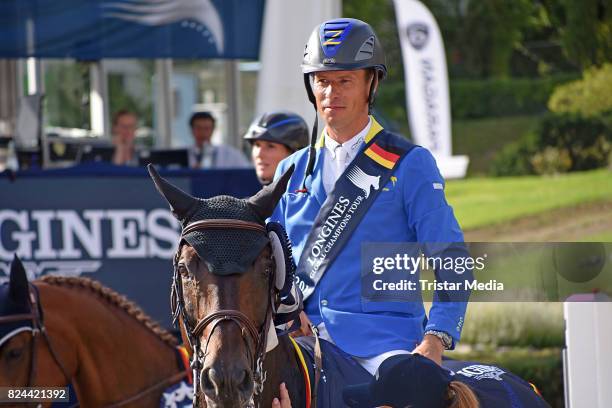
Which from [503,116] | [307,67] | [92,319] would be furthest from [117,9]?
[503,116]

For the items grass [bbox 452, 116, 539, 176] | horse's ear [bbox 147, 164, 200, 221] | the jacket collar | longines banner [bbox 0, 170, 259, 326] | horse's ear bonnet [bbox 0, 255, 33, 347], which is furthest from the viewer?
grass [bbox 452, 116, 539, 176]

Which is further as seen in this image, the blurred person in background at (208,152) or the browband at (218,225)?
the blurred person in background at (208,152)

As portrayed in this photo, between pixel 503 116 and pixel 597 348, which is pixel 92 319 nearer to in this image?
pixel 597 348

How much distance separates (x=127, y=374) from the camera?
16.3 ft

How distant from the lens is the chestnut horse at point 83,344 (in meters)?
4.67

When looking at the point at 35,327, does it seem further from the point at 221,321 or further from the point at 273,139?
the point at 221,321

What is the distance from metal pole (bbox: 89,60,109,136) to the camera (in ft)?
32.0

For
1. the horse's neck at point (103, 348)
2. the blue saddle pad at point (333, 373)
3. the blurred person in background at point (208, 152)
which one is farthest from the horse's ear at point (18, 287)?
the blurred person in background at point (208, 152)

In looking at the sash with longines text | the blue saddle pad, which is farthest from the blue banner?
the blue saddle pad

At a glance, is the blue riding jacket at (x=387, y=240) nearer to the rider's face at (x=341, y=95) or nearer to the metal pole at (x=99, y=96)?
the rider's face at (x=341, y=95)

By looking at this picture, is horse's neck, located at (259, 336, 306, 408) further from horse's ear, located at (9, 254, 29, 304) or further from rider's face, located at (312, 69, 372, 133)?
horse's ear, located at (9, 254, 29, 304)

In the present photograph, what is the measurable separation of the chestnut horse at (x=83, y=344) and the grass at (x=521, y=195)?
539 inches

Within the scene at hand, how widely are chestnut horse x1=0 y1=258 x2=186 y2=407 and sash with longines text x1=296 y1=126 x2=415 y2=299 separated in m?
1.65

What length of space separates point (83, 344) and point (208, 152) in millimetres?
4039
